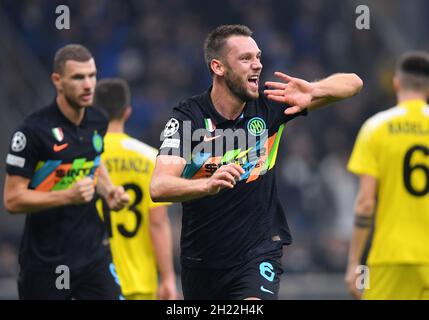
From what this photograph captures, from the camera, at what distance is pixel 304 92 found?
Result: 7.48 m

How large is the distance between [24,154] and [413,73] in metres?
3.38

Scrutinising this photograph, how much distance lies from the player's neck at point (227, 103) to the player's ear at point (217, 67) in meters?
0.08

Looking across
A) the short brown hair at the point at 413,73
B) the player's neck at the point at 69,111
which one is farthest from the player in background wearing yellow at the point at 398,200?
the player's neck at the point at 69,111

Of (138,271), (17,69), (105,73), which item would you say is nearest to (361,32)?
(105,73)

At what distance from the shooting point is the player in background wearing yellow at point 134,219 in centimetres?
977

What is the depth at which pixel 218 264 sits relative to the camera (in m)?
7.48

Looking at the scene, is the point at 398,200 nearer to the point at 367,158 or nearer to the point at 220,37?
the point at 367,158

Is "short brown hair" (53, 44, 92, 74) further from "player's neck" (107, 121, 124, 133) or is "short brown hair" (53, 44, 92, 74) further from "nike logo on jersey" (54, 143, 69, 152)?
"player's neck" (107, 121, 124, 133)

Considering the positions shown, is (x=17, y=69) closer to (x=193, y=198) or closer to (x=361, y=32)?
(x=361, y=32)

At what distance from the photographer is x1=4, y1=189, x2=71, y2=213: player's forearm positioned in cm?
→ 863

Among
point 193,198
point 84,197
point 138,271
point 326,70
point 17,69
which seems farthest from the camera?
point 326,70

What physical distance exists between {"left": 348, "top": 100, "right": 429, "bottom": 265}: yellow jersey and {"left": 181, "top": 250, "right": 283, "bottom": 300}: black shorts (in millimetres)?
2148

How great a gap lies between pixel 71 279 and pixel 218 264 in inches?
72.9

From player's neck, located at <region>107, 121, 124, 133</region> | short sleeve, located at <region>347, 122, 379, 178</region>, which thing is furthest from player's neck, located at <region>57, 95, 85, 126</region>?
short sleeve, located at <region>347, 122, 379, 178</region>
